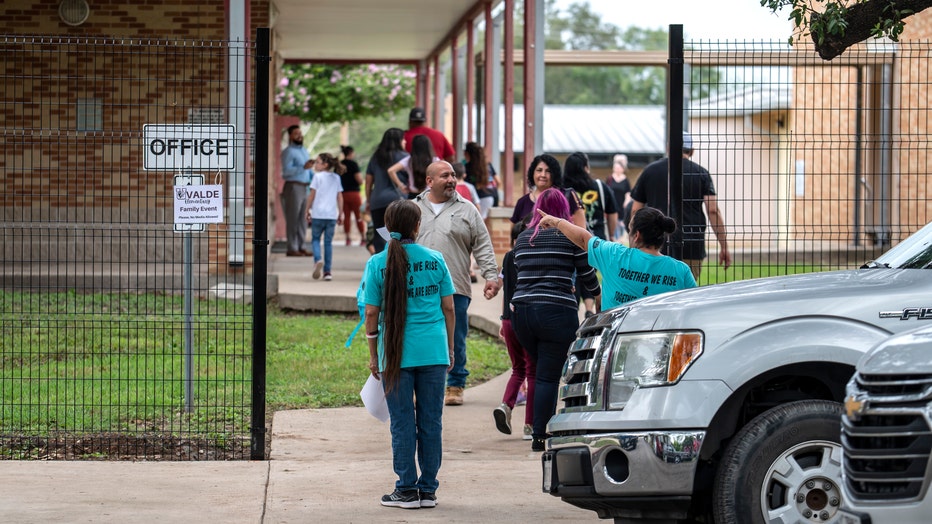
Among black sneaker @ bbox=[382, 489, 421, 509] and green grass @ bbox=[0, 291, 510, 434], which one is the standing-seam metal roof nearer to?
green grass @ bbox=[0, 291, 510, 434]

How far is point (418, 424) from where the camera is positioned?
6.93m

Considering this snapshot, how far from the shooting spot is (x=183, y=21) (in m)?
17.5

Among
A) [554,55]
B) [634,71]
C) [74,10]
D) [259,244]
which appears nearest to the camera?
[259,244]

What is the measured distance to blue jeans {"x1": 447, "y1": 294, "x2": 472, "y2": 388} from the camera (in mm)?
9133

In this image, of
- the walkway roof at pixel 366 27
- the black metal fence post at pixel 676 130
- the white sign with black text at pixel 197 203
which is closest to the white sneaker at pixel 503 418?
the black metal fence post at pixel 676 130

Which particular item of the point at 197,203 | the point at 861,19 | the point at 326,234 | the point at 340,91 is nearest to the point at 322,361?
the point at 197,203

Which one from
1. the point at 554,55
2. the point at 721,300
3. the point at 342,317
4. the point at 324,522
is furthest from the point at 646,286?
the point at 554,55

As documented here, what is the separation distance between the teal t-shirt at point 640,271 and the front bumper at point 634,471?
1484 millimetres

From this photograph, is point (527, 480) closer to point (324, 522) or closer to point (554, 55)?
point (324, 522)

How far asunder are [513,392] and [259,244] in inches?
83.7

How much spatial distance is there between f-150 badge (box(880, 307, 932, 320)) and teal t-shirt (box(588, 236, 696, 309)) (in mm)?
1627

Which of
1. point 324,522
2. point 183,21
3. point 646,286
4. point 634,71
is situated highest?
point 634,71

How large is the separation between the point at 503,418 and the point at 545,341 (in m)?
0.84

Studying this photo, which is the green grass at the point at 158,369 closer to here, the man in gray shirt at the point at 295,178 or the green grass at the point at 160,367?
the green grass at the point at 160,367
